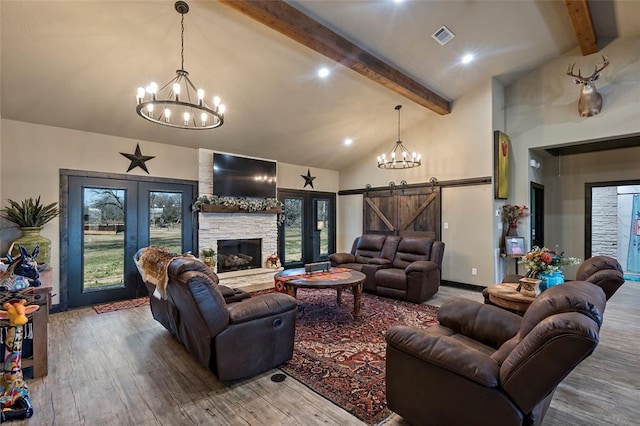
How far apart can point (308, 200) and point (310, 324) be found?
4507 mm

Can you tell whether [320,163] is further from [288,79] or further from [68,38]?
[68,38]

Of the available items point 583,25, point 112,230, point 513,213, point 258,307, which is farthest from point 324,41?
point 513,213

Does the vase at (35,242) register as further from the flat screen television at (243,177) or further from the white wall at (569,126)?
the white wall at (569,126)

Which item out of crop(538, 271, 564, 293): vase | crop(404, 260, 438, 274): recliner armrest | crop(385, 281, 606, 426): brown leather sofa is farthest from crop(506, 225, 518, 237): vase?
crop(385, 281, 606, 426): brown leather sofa

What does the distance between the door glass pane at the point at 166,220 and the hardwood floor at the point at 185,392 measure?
2.29 meters

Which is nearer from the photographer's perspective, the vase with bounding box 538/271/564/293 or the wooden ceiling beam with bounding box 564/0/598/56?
the vase with bounding box 538/271/564/293

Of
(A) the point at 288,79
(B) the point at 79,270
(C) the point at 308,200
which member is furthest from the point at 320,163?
(B) the point at 79,270

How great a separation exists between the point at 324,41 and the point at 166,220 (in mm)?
4224

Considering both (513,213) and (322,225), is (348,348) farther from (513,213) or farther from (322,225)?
(322,225)

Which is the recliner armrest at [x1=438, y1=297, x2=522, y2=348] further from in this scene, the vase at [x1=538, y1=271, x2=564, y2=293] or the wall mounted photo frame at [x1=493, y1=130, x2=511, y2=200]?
the wall mounted photo frame at [x1=493, y1=130, x2=511, y2=200]

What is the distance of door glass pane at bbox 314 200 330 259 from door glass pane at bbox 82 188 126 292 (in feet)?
15.0

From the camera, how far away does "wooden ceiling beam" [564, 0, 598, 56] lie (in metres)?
3.95

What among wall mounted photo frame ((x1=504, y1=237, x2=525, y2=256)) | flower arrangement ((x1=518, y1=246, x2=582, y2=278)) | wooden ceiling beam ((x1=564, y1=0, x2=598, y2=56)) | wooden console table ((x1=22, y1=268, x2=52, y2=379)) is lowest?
wooden console table ((x1=22, y1=268, x2=52, y2=379))

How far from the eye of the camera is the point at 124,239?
17.1 feet
